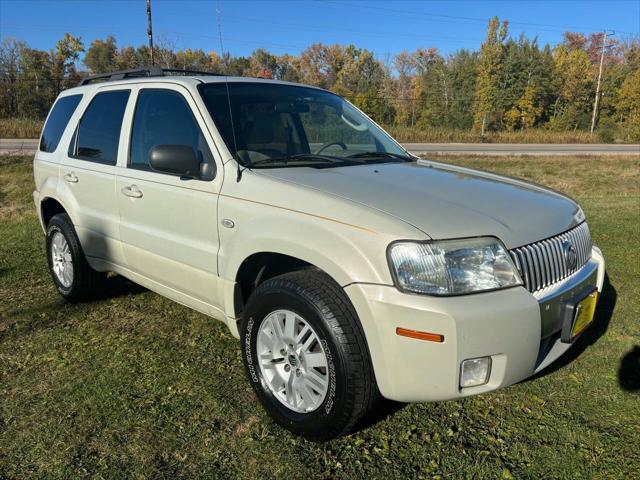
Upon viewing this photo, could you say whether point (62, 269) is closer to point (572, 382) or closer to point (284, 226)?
point (284, 226)

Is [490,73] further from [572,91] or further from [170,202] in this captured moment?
[170,202]

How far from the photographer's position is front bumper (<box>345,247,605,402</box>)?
216cm

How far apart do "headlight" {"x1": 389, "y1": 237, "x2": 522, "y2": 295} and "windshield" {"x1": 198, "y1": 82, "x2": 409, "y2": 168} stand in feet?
3.66

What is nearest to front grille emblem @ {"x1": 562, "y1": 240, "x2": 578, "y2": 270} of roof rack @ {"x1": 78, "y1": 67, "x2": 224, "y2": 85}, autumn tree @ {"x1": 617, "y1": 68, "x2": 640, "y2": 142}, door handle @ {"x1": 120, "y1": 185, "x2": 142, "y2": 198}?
door handle @ {"x1": 120, "y1": 185, "x2": 142, "y2": 198}

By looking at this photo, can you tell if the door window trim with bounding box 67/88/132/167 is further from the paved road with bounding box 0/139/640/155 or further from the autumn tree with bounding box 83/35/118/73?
the autumn tree with bounding box 83/35/118/73

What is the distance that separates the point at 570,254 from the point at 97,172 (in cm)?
339

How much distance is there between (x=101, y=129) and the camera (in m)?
4.16

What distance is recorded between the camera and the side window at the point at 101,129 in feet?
13.0

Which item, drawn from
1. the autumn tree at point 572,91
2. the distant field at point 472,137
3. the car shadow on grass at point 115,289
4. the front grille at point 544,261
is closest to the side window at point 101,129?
the car shadow on grass at point 115,289

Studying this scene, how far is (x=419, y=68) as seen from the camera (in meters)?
64.9

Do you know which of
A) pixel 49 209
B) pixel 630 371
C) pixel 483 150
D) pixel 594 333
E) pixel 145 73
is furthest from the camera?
pixel 483 150

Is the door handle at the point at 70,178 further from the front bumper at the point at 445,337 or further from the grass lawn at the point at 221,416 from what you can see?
the front bumper at the point at 445,337

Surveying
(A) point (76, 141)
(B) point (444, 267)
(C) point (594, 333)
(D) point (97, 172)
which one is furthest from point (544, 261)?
(A) point (76, 141)

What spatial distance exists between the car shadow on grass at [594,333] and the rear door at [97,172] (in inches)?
124
